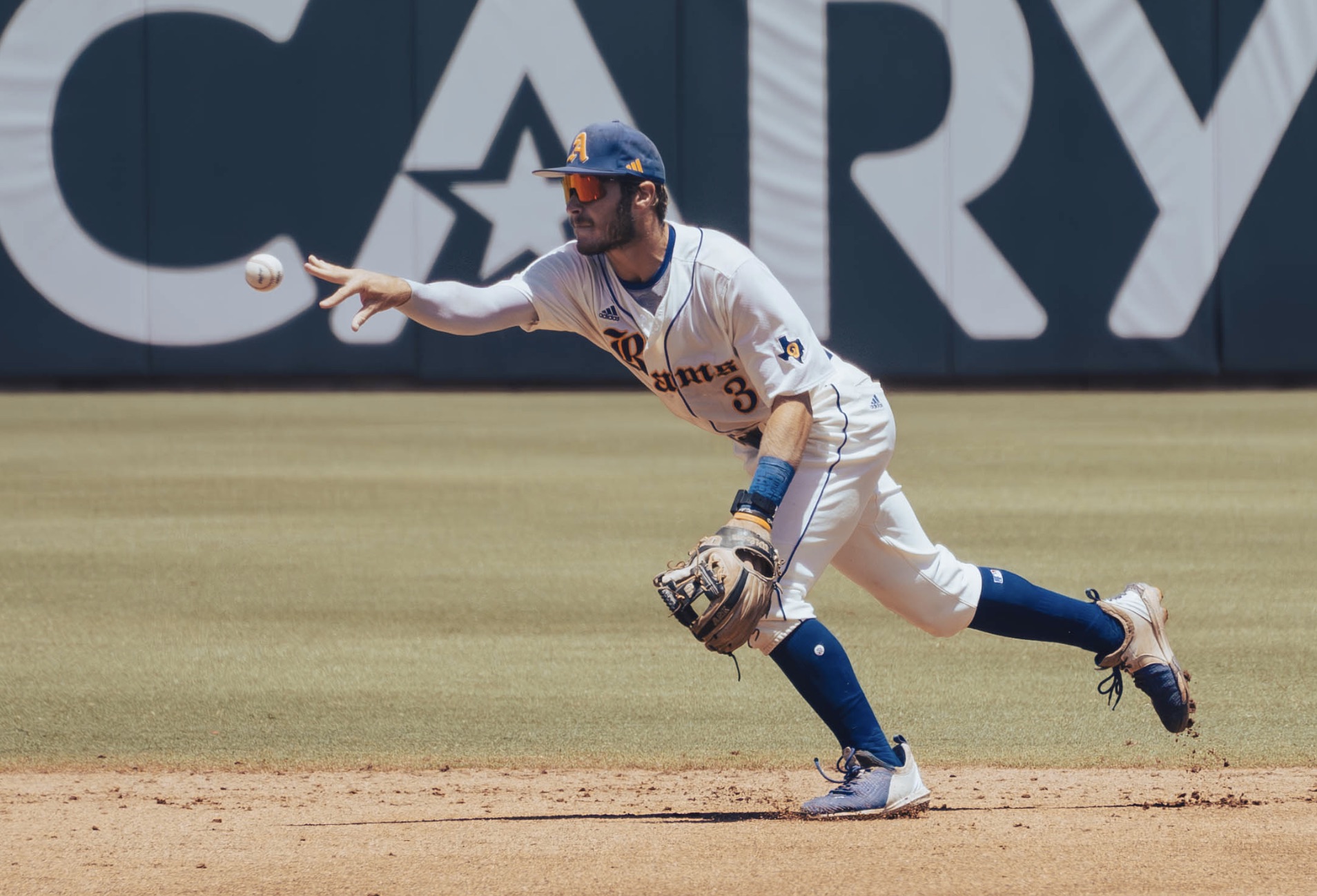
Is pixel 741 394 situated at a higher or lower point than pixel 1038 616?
higher

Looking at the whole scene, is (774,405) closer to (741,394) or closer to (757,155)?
(741,394)

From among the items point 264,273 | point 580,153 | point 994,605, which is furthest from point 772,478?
point 264,273

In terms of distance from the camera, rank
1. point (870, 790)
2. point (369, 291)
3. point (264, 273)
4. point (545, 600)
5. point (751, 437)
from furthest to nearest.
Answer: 1. point (545, 600)
2. point (264, 273)
3. point (751, 437)
4. point (369, 291)
5. point (870, 790)

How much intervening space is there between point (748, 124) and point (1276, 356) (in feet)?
21.5

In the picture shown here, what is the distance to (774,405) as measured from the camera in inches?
163

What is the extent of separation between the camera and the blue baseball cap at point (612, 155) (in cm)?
409

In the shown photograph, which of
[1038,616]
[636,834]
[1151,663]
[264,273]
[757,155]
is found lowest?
[757,155]

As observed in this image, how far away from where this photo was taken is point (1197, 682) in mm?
5797

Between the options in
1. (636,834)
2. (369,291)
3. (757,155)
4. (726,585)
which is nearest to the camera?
(726,585)

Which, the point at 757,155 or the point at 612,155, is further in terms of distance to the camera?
the point at 757,155

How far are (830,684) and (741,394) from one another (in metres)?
0.76

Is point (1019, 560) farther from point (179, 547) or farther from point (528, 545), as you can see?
point (179, 547)

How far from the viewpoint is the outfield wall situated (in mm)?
18734

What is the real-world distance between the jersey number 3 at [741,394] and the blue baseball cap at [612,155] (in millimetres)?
545
